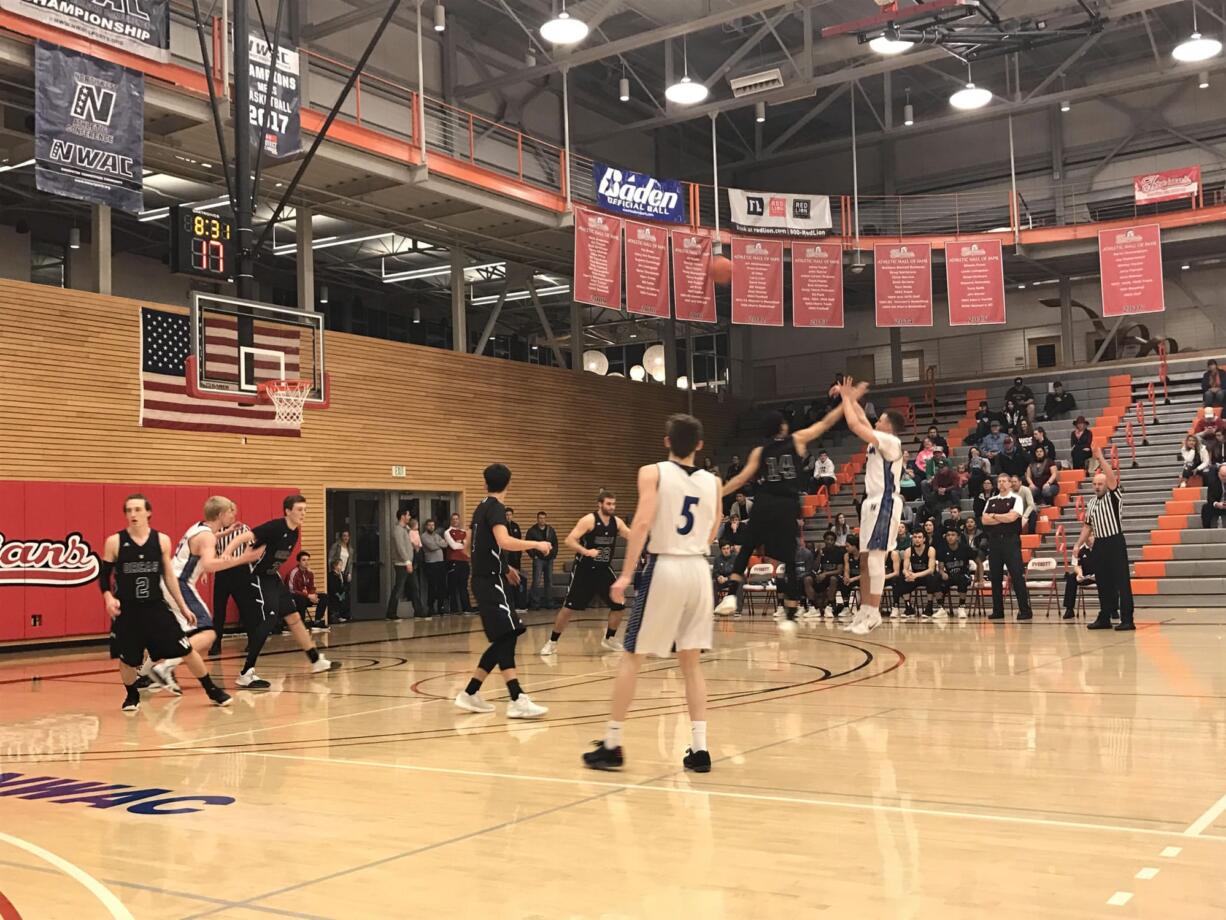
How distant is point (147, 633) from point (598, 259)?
14.8 meters

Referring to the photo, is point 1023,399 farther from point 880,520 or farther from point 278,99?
point 880,520

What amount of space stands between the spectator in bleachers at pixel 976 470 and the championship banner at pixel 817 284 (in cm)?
469

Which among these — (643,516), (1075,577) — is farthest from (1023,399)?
(643,516)

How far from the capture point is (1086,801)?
5207 millimetres

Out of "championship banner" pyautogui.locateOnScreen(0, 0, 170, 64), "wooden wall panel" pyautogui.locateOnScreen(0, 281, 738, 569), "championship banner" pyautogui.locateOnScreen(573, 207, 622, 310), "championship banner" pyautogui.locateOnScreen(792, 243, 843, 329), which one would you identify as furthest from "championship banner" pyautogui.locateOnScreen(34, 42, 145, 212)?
"championship banner" pyautogui.locateOnScreen(792, 243, 843, 329)

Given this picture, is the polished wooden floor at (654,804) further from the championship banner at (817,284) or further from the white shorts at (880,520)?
the championship banner at (817,284)

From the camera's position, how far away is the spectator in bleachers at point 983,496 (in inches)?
727

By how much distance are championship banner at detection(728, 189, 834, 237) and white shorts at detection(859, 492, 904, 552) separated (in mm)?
16592

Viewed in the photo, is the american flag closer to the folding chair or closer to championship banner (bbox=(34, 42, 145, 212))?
championship banner (bbox=(34, 42, 145, 212))

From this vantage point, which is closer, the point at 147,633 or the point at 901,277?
the point at 147,633

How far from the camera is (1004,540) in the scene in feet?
52.5

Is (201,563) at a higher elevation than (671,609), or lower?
higher

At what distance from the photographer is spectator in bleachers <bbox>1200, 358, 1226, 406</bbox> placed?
22.2 metres

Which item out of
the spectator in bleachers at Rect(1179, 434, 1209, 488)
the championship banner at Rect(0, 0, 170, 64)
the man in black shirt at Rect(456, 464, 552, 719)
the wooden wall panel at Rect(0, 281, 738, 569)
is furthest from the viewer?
the spectator in bleachers at Rect(1179, 434, 1209, 488)
